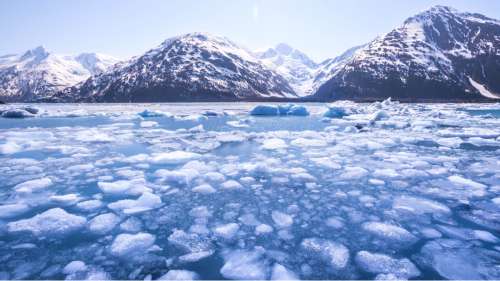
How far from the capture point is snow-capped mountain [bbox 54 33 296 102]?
135 m

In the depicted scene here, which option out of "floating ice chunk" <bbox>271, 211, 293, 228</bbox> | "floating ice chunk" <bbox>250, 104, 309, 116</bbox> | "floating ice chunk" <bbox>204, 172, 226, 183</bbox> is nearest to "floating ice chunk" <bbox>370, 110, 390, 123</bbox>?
"floating ice chunk" <bbox>250, 104, 309, 116</bbox>

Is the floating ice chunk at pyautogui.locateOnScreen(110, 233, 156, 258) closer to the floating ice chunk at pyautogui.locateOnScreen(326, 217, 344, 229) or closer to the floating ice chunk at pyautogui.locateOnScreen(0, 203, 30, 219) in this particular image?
the floating ice chunk at pyautogui.locateOnScreen(0, 203, 30, 219)

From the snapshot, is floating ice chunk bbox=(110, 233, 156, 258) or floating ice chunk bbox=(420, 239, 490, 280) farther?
floating ice chunk bbox=(110, 233, 156, 258)

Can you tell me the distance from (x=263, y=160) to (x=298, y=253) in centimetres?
479

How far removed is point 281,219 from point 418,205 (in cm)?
221

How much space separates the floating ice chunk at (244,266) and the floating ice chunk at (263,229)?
476 millimetres

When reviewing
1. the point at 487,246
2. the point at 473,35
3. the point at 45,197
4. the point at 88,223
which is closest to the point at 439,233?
the point at 487,246

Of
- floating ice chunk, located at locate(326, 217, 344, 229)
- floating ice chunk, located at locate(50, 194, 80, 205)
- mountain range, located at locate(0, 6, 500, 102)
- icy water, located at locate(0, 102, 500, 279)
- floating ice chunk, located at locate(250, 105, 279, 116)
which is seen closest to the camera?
icy water, located at locate(0, 102, 500, 279)

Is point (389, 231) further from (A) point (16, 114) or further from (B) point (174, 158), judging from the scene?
(A) point (16, 114)

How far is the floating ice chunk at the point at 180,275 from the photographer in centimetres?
273

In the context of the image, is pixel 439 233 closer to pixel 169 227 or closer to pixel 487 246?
pixel 487 246

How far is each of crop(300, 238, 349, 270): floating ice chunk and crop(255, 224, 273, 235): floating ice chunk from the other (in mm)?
489

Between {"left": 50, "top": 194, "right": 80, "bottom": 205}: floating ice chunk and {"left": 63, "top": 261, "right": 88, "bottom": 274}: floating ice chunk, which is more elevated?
{"left": 50, "top": 194, "right": 80, "bottom": 205}: floating ice chunk

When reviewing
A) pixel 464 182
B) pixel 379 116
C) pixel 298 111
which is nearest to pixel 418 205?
pixel 464 182
